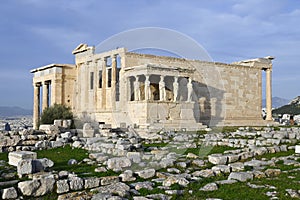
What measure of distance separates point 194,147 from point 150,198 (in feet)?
21.2

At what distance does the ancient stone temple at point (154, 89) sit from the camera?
2253 cm

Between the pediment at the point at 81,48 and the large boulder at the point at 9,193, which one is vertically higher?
the pediment at the point at 81,48

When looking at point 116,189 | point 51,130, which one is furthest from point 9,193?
→ point 51,130

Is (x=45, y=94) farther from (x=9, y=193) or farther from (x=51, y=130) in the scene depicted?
(x=9, y=193)

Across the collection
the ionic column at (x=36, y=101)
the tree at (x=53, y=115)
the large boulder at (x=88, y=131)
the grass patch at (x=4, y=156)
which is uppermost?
the ionic column at (x=36, y=101)

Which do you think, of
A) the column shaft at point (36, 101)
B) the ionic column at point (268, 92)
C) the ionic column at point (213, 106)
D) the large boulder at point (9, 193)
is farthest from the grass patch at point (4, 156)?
the ionic column at point (268, 92)

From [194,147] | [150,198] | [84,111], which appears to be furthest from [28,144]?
[84,111]

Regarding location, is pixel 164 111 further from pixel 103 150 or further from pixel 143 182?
pixel 143 182

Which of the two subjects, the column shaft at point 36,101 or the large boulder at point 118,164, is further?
the column shaft at point 36,101

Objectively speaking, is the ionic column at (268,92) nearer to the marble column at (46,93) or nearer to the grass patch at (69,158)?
the marble column at (46,93)

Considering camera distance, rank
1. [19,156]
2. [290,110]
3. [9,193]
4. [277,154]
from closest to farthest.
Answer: [9,193] → [19,156] → [277,154] → [290,110]

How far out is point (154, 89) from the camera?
27094 mm

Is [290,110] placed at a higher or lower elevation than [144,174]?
higher

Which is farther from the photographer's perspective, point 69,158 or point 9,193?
point 69,158
